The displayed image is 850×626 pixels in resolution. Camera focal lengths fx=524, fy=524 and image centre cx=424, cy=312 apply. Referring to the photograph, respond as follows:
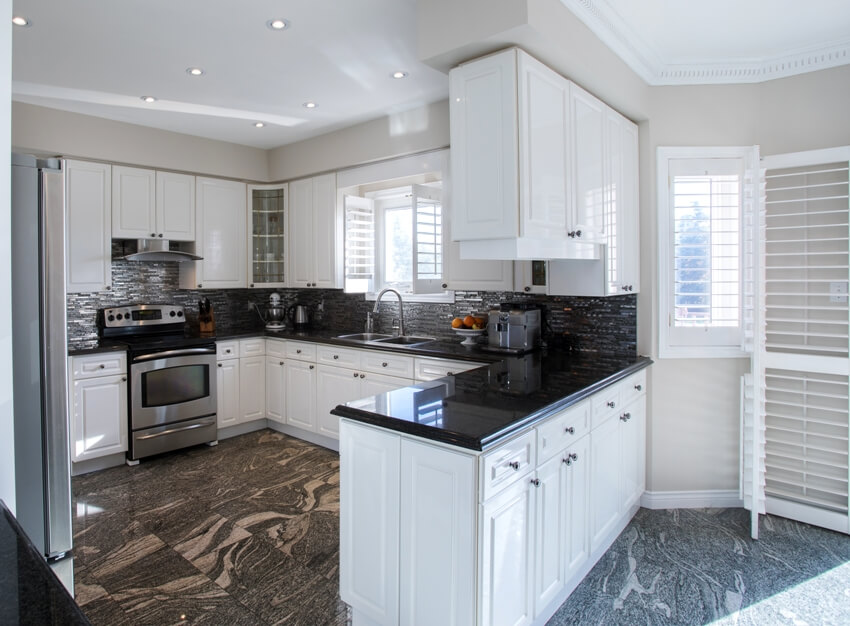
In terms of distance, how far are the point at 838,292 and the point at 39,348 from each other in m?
3.81

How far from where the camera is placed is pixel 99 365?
3.87 m

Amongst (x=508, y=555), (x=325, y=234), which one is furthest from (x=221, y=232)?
(x=508, y=555)

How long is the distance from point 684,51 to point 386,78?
1786 mm

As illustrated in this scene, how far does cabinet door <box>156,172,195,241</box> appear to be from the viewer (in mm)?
4453

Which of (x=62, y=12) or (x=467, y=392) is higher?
(x=62, y=12)

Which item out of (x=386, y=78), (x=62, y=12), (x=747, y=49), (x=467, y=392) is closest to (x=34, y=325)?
(x=467, y=392)

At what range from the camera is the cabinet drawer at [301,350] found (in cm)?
438

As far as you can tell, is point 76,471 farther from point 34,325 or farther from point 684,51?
point 684,51

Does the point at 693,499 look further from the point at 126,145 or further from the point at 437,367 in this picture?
the point at 126,145

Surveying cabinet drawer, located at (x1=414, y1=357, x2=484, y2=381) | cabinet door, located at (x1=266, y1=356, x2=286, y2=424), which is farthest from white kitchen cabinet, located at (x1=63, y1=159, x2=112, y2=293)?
cabinet drawer, located at (x1=414, y1=357, x2=484, y2=381)

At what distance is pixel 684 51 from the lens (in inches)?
119

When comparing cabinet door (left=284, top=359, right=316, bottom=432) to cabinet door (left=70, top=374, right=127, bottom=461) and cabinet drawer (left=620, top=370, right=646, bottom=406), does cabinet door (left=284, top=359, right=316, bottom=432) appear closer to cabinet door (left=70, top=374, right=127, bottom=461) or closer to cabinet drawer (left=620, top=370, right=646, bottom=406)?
cabinet door (left=70, top=374, right=127, bottom=461)

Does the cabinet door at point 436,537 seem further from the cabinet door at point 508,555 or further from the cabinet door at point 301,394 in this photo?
A: the cabinet door at point 301,394

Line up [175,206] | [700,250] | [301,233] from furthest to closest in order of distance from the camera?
[301,233]
[175,206]
[700,250]
